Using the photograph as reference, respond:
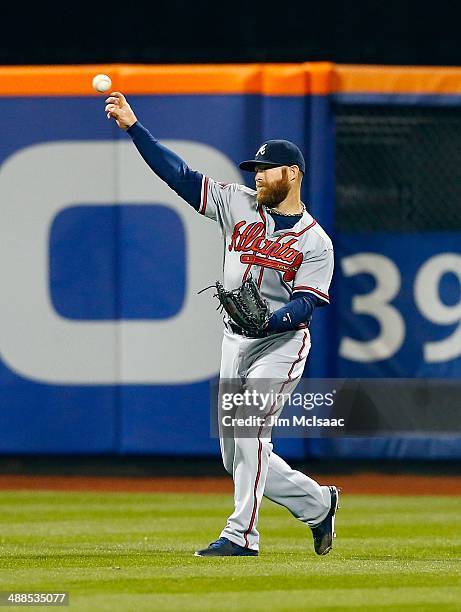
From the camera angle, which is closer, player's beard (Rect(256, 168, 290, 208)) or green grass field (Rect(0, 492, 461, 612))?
green grass field (Rect(0, 492, 461, 612))

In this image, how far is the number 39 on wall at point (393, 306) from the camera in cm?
895

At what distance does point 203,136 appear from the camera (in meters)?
8.91

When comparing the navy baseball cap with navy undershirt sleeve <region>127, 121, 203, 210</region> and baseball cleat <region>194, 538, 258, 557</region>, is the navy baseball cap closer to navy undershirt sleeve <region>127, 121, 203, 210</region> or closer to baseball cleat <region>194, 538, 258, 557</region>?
navy undershirt sleeve <region>127, 121, 203, 210</region>

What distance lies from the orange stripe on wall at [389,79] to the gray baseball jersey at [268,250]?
3472mm

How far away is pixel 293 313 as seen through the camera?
5.39 m

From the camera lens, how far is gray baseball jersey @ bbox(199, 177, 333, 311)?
18.1 ft

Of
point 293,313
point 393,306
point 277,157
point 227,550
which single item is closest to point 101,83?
point 277,157

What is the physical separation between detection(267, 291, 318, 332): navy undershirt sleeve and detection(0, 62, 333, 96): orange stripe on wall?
361 cm

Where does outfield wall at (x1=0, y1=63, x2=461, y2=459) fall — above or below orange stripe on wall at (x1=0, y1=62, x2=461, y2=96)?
below

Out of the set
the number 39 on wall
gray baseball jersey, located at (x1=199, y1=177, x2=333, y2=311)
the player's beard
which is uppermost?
the player's beard

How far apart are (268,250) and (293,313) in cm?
27

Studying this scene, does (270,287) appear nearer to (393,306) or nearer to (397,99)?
(393,306)

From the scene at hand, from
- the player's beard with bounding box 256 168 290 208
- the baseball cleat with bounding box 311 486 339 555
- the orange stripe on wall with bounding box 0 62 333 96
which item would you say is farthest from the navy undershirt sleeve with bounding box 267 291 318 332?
the orange stripe on wall with bounding box 0 62 333 96
